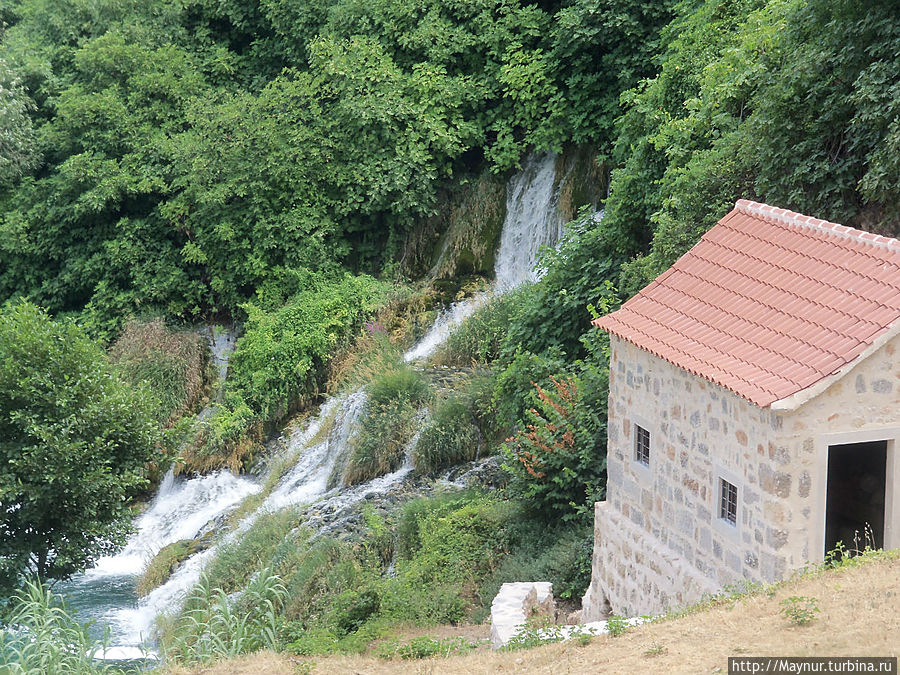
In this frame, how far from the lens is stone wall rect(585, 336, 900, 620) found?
23.8 ft

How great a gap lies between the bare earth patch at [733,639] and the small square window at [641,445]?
74.0 inches

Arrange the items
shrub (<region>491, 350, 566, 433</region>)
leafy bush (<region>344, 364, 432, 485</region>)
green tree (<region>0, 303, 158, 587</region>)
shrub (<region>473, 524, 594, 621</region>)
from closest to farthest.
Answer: shrub (<region>473, 524, 594, 621</region>), green tree (<region>0, 303, 158, 587</region>), shrub (<region>491, 350, 566, 433</region>), leafy bush (<region>344, 364, 432, 485</region>)

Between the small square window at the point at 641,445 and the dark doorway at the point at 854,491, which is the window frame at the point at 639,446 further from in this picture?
the dark doorway at the point at 854,491

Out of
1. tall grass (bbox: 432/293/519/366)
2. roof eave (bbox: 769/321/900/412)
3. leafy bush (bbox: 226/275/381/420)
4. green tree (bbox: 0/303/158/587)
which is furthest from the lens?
leafy bush (bbox: 226/275/381/420)

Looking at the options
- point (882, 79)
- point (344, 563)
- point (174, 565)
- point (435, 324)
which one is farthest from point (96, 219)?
point (882, 79)

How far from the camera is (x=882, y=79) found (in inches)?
410

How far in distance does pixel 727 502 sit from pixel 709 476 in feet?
0.82

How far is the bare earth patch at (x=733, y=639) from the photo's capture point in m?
6.37

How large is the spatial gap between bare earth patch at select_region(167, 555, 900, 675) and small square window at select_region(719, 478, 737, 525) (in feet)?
2.39

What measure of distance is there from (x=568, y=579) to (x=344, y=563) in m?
2.82

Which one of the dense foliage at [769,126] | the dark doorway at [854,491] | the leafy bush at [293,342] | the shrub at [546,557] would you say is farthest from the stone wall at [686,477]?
the leafy bush at [293,342]

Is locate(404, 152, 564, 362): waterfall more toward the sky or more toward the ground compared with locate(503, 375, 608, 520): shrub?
more toward the sky

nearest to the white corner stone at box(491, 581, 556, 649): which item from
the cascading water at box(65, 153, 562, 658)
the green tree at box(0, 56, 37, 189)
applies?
the cascading water at box(65, 153, 562, 658)

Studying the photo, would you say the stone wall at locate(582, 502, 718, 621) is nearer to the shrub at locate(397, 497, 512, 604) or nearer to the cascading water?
the shrub at locate(397, 497, 512, 604)
